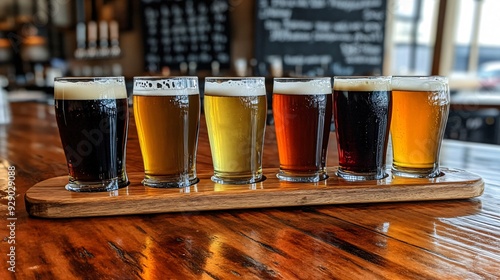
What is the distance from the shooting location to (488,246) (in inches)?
26.0

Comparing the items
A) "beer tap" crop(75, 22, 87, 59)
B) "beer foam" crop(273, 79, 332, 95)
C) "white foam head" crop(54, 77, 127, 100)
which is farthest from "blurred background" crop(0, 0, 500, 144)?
"white foam head" crop(54, 77, 127, 100)

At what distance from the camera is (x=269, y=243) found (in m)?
0.67

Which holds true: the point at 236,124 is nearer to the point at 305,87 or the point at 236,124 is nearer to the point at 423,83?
the point at 305,87

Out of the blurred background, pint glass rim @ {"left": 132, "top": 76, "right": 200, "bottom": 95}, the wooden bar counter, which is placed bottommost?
the wooden bar counter

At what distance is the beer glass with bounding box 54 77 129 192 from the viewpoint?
Answer: 84 cm

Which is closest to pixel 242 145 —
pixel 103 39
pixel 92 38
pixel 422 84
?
pixel 422 84

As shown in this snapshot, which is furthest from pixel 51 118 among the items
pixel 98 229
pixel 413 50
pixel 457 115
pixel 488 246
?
pixel 413 50

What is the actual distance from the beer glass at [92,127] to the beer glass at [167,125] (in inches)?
1.6

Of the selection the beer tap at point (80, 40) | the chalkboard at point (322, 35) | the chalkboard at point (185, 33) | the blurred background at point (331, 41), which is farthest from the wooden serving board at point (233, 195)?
the beer tap at point (80, 40)

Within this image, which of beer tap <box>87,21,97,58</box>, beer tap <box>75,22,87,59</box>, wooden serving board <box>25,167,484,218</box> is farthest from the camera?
beer tap <box>75,22,87,59</box>

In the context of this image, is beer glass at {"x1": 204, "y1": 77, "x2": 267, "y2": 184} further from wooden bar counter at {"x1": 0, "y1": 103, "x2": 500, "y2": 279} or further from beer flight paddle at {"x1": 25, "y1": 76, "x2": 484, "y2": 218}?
wooden bar counter at {"x1": 0, "y1": 103, "x2": 500, "y2": 279}

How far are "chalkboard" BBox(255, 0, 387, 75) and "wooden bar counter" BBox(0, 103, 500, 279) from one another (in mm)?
4312

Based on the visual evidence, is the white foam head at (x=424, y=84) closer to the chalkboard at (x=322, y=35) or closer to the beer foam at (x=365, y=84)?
the beer foam at (x=365, y=84)

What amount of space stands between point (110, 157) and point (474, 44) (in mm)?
5574
